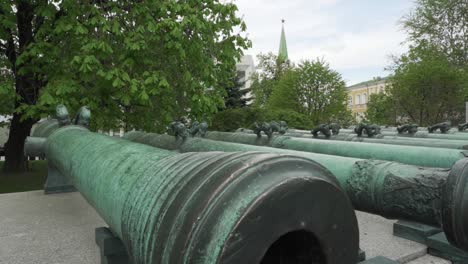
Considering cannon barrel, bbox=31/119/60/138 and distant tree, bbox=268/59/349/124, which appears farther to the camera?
distant tree, bbox=268/59/349/124

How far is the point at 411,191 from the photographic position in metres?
1.83

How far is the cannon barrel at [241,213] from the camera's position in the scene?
102 cm

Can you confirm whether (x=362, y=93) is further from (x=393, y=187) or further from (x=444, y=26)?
(x=393, y=187)

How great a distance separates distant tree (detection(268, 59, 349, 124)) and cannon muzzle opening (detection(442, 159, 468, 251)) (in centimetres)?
2386

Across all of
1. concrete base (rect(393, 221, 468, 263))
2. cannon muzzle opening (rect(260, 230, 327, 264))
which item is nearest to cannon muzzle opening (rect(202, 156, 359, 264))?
cannon muzzle opening (rect(260, 230, 327, 264))

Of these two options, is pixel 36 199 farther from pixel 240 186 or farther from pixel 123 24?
pixel 240 186

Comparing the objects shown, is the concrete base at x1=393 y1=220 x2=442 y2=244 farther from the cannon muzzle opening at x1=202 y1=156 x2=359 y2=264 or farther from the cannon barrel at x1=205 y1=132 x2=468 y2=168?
the cannon muzzle opening at x1=202 y1=156 x2=359 y2=264

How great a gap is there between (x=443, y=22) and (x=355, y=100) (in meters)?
35.3

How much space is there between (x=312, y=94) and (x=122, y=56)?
750 inches

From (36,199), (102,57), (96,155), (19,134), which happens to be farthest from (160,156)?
(19,134)

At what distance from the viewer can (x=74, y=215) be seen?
513 cm

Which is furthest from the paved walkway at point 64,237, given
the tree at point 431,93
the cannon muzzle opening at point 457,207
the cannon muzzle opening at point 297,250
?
the tree at point 431,93

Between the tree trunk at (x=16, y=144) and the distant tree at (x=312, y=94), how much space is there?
54.8 feet

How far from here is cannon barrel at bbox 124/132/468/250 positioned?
1507mm
